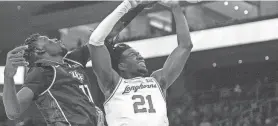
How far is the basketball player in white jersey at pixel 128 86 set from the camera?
2.20 meters

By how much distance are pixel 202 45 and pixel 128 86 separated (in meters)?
4.29

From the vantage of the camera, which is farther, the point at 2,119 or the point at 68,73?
the point at 2,119

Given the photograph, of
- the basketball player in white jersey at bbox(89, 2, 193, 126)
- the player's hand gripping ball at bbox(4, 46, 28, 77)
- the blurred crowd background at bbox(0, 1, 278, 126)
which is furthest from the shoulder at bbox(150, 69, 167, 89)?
the blurred crowd background at bbox(0, 1, 278, 126)

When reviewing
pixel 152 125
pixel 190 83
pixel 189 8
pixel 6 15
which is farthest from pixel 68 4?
pixel 152 125

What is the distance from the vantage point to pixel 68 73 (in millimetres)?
2373

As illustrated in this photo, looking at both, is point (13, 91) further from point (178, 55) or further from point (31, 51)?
point (178, 55)

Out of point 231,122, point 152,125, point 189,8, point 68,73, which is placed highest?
point 68,73

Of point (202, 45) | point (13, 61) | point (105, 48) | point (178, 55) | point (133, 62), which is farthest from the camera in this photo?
point (202, 45)

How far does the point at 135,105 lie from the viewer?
2262 millimetres

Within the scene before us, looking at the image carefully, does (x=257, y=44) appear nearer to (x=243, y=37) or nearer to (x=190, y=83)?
(x=243, y=37)

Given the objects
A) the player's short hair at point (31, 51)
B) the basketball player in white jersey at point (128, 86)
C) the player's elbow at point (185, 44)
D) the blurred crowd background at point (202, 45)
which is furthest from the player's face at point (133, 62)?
the blurred crowd background at point (202, 45)

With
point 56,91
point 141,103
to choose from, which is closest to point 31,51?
point 56,91

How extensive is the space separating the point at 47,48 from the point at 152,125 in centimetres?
72

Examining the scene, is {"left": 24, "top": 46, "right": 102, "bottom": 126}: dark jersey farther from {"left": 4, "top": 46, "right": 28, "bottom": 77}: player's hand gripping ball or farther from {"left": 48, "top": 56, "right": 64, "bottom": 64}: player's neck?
{"left": 4, "top": 46, "right": 28, "bottom": 77}: player's hand gripping ball
